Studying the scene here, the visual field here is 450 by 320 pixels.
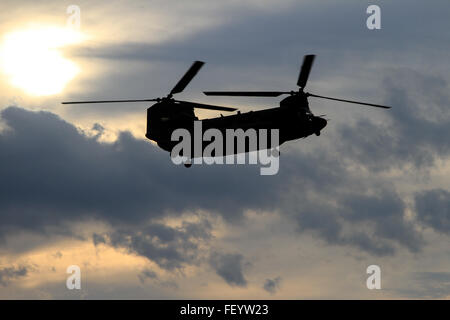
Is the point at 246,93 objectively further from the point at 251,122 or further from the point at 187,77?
the point at 187,77

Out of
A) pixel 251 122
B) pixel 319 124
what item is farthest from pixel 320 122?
pixel 251 122

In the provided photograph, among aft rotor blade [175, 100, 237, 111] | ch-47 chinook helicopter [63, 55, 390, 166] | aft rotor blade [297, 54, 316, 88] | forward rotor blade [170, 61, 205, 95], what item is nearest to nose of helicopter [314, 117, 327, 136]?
ch-47 chinook helicopter [63, 55, 390, 166]

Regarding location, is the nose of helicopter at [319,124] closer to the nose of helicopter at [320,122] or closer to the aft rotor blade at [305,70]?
the nose of helicopter at [320,122]

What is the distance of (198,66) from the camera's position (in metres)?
49.2

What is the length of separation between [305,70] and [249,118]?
22.8 feet

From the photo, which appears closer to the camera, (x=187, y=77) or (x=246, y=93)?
(x=246, y=93)

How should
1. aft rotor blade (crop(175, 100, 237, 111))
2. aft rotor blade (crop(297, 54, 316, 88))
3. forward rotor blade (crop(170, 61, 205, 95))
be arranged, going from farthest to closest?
1. aft rotor blade (crop(175, 100, 237, 111))
2. forward rotor blade (crop(170, 61, 205, 95))
3. aft rotor blade (crop(297, 54, 316, 88))

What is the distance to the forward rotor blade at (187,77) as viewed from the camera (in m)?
49.1

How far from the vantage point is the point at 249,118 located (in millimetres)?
50312

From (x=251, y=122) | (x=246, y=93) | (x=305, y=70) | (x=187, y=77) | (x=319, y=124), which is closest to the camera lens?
(x=246, y=93)

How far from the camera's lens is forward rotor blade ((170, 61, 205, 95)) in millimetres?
49062

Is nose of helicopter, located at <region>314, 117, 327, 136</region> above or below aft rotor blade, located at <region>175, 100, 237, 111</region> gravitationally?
below

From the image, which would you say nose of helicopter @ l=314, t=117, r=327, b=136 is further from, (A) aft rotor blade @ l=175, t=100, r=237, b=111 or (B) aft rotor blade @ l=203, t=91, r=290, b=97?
(A) aft rotor blade @ l=175, t=100, r=237, b=111
